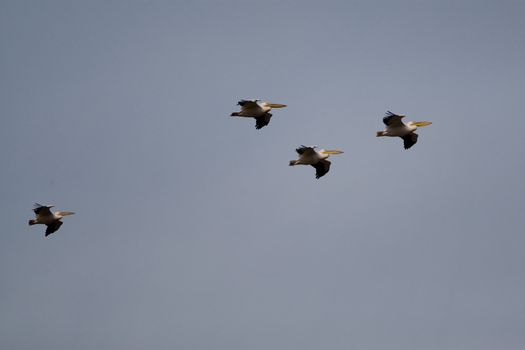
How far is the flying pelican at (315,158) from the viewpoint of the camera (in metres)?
84.3

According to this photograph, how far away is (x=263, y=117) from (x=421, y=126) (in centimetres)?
846

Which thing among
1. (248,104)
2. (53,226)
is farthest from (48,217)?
(248,104)

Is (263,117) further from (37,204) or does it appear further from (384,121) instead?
(37,204)

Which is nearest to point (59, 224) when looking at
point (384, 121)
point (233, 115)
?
point (233, 115)

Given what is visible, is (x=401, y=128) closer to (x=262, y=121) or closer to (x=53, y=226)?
(x=262, y=121)

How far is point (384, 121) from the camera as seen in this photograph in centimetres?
8394

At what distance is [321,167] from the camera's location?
280 ft

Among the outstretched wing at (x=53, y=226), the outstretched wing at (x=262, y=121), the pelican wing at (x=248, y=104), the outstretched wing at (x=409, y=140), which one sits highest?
the pelican wing at (x=248, y=104)

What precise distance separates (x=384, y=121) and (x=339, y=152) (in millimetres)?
3277

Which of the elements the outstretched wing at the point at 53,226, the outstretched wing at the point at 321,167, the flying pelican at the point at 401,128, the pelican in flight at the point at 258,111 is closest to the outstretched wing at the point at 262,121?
the pelican in flight at the point at 258,111

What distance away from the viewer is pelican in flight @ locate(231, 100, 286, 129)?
8469 cm

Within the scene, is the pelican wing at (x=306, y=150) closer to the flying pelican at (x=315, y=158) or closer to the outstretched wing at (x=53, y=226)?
the flying pelican at (x=315, y=158)

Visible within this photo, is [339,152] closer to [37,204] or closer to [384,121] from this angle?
[384,121]

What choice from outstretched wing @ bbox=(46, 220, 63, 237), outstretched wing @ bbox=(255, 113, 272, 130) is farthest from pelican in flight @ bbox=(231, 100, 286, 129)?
outstretched wing @ bbox=(46, 220, 63, 237)
